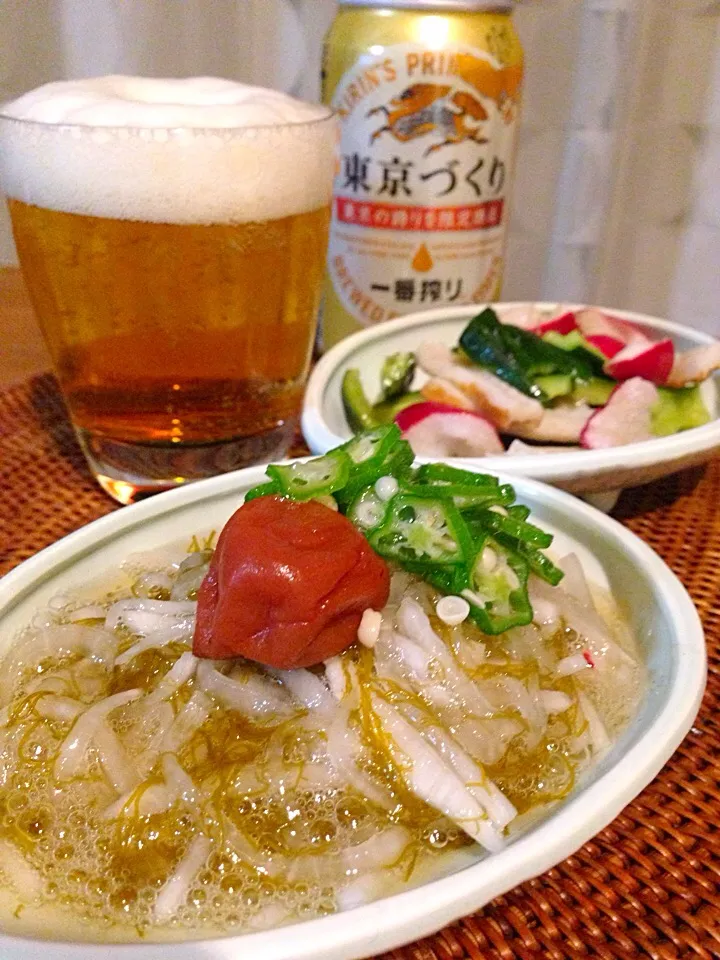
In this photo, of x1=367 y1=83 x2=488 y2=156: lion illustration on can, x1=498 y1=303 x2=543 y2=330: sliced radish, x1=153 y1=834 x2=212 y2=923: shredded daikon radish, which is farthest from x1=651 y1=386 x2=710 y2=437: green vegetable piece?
x1=153 y1=834 x2=212 y2=923: shredded daikon radish

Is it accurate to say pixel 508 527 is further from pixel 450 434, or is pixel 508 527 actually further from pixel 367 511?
pixel 450 434

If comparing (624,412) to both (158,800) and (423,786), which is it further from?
(158,800)

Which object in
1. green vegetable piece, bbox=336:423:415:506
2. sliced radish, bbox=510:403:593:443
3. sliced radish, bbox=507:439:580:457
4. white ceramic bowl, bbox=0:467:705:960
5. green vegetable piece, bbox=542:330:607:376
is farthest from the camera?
green vegetable piece, bbox=542:330:607:376

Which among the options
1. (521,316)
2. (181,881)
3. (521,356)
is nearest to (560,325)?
(521,316)

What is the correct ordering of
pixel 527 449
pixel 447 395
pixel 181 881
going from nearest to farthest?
pixel 181 881, pixel 527 449, pixel 447 395

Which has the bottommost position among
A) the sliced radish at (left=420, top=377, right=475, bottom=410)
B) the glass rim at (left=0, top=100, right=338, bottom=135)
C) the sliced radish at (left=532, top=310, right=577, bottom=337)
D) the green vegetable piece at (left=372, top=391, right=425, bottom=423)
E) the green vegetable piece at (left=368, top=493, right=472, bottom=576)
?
the green vegetable piece at (left=372, top=391, right=425, bottom=423)

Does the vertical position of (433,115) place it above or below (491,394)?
above

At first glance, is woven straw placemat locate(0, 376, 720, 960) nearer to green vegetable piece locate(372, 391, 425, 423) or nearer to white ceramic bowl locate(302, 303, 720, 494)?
white ceramic bowl locate(302, 303, 720, 494)
